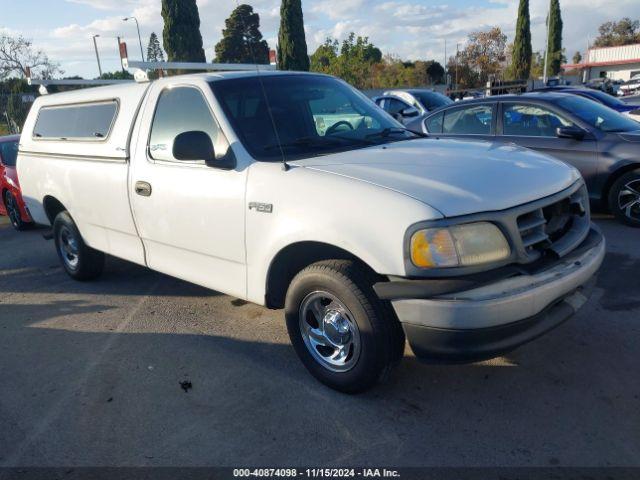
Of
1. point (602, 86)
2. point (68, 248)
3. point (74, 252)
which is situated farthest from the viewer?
point (602, 86)

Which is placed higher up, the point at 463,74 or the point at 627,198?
the point at 463,74

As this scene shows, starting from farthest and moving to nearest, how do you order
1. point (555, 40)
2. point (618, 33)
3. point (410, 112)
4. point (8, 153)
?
point (618, 33) < point (555, 40) < point (410, 112) < point (8, 153)

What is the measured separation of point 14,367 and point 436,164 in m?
3.31

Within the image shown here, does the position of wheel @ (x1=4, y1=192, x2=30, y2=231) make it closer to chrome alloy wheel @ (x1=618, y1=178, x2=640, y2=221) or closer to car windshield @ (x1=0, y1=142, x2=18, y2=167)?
car windshield @ (x1=0, y1=142, x2=18, y2=167)

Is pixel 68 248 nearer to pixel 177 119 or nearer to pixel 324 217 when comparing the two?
pixel 177 119

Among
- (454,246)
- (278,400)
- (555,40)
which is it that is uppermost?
(555,40)

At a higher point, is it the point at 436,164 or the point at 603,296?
the point at 436,164

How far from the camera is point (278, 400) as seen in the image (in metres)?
3.26

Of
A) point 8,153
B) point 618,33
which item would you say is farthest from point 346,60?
point 618,33

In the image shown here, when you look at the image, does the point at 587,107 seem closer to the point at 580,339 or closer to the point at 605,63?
the point at 580,339

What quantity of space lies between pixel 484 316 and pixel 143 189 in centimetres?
275

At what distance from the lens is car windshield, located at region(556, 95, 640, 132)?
6.81 m

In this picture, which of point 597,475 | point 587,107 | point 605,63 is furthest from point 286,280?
point 605,63

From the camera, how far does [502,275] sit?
2689 millimetres
